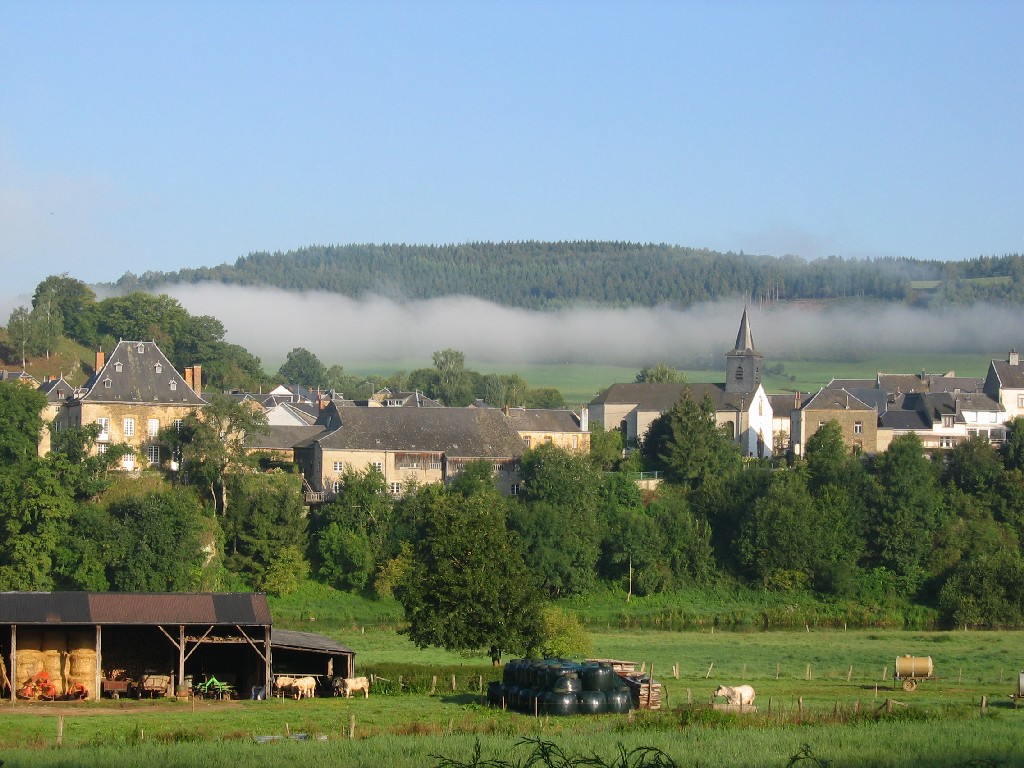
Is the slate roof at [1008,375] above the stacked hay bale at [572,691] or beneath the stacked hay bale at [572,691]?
above

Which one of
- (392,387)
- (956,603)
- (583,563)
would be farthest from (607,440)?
(392,387)

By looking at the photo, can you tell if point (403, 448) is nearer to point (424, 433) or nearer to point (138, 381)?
point (424, 433)

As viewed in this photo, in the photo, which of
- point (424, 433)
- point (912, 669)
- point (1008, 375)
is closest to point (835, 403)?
point (1008, 375)

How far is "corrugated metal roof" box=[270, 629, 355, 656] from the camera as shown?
42.3 metres

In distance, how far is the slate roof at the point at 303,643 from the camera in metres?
42.3

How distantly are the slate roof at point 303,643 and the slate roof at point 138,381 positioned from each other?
31.0 metres

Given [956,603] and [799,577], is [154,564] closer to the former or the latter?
[799,577]

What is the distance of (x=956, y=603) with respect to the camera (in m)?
66.9

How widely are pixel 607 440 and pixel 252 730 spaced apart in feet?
170

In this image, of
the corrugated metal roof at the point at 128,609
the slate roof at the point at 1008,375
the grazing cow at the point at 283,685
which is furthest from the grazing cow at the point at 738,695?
the slate roof at the point at 1008,375

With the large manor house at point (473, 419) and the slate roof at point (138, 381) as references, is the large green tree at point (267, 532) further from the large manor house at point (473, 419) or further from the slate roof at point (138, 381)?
the slate roof at point (138, 381)

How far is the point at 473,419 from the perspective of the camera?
262ft

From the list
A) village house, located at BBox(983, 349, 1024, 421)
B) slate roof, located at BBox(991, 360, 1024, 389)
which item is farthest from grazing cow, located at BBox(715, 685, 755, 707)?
slate roof, located at BBox(991, 360, 1024, 389)

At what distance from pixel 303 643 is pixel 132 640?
4784mm
